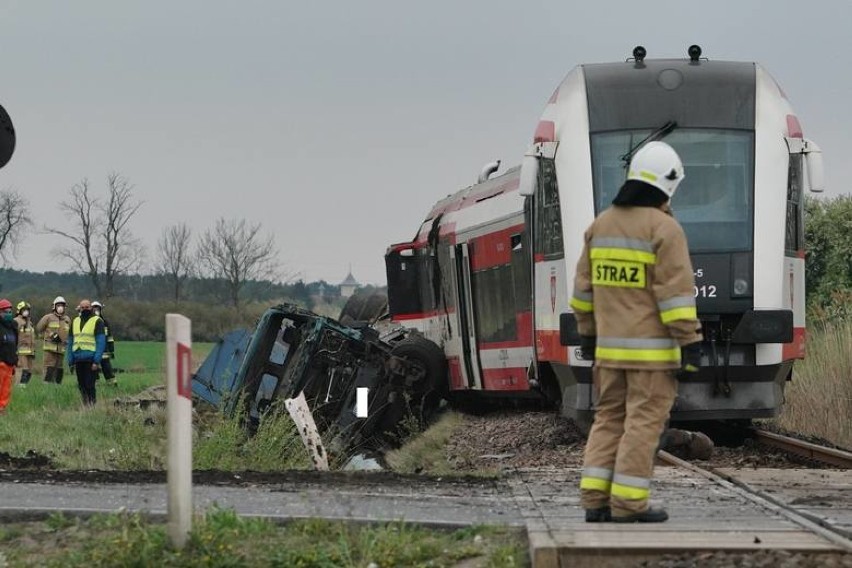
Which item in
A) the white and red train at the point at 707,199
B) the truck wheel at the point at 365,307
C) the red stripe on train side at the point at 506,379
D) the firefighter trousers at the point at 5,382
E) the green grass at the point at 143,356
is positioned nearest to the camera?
the white and red train at the point at 707,199

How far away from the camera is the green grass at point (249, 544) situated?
6539 millimetres

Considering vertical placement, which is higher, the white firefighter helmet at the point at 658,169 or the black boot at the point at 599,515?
the white firefighter helmet at the point at 658,169

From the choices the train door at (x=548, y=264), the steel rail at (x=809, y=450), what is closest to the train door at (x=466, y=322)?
the train door at (x=548, y=264)

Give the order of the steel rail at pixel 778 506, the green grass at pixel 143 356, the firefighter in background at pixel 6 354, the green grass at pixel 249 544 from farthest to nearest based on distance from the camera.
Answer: the green grass at pixel 143 356 < the firefighter in background at pixel 6 354 < the steel rail at pixel 778 506 < the green grass at pixel 249 544

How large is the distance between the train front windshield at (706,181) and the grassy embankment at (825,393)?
4.14 m

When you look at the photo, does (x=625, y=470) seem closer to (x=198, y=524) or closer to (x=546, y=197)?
(x=198, y=524)

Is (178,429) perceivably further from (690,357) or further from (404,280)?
(404,280)

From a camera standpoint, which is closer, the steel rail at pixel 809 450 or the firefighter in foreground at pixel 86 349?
the steel rail at pixel 809 450

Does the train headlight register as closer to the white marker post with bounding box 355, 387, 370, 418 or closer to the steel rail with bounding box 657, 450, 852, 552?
the steel rail with bounding box 657, 450, 852, 552

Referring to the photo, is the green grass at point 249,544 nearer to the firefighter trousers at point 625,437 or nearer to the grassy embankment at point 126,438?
the firefighter trousers at point 625,437

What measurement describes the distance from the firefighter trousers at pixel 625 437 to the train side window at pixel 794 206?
6356 millimetres

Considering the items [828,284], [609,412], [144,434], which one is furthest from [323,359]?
[828,284]

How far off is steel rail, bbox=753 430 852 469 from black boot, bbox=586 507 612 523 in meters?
5.65

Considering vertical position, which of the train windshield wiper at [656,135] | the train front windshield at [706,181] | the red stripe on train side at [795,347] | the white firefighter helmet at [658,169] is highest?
the train windshield wiper at [656,135]
